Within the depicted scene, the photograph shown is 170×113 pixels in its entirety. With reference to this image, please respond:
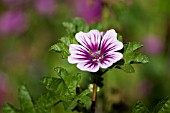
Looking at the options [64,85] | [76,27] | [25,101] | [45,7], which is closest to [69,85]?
[64,85]

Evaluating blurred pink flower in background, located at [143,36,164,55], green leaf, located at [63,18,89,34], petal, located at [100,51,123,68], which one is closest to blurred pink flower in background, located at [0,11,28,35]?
blurred pink flower in background, located at [143,36,164,55]

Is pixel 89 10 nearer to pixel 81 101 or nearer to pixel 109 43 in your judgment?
pixel 109 43

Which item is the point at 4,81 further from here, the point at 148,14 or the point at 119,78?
the point at 148,14

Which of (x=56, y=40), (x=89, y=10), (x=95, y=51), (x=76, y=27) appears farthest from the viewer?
(x=56, y=40)

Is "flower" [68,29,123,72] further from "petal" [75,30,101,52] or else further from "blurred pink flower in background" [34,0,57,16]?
"blurred pink flower in background" [34,0,57,16]

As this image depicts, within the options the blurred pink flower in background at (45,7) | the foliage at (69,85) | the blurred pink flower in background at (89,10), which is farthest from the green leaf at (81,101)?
the blurred pink flower in background at (45,7)

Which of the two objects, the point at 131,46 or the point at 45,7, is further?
the point at 45,7

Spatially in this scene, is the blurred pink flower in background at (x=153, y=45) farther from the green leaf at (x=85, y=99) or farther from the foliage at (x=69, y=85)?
the green leaf at (x=85, y=99)
